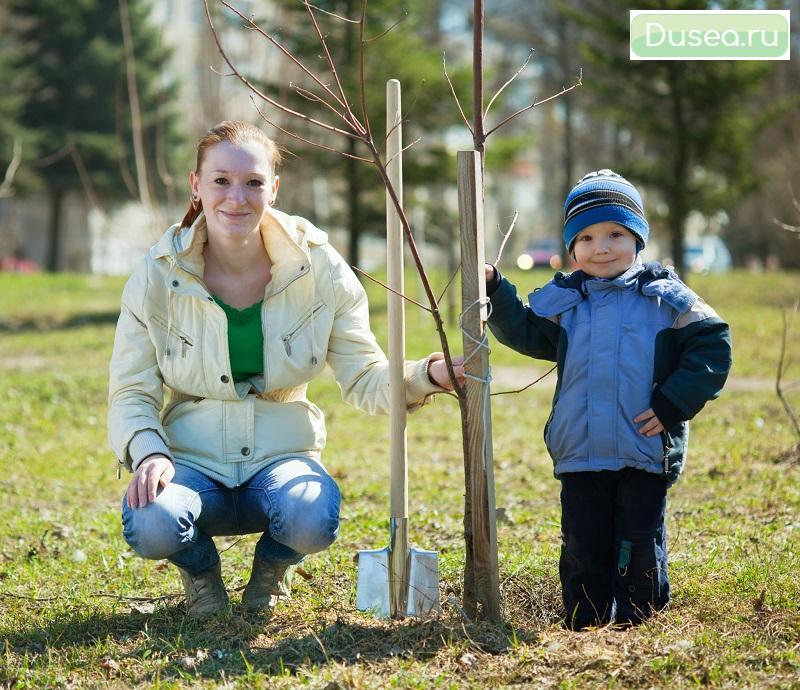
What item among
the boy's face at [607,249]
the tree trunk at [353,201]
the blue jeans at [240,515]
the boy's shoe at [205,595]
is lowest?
the boy's shoe at [205,595]

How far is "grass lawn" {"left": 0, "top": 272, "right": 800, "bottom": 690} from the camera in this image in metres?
2.86

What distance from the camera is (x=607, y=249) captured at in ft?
10.7

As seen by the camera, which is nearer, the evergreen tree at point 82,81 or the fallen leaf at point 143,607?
the fallen leaf at point 143,607

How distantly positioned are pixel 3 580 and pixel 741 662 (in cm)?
256

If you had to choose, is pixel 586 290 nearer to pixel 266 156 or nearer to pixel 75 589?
pixel 266 156

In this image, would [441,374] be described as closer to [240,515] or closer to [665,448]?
[665,448]

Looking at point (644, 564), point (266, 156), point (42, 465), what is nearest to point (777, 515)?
point (644, 564)

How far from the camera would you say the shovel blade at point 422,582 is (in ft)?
10.6

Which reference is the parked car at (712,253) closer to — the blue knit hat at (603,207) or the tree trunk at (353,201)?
the tree trunk at (353,201)

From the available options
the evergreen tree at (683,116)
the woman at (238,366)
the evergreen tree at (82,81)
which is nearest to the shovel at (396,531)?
the woman at (238,366)

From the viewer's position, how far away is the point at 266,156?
3.45 metres

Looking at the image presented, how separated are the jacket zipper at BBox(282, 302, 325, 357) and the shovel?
0.35 m

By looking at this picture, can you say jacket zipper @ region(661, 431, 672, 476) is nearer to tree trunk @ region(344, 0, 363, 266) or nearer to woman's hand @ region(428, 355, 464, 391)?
woman's hand @ region(428, 355, 464, 391)

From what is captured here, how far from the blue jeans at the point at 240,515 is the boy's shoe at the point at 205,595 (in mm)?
39
